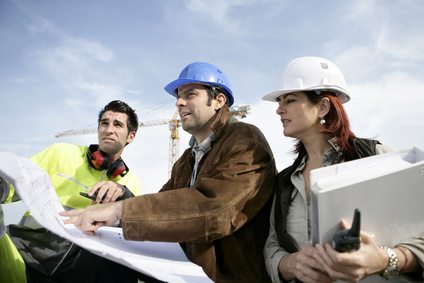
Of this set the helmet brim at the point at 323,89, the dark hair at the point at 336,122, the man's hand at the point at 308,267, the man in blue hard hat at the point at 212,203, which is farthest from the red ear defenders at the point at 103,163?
the man's hand at the point at 308,267

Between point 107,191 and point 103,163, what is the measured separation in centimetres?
162

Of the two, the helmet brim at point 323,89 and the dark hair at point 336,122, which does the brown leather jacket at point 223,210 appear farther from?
the dark hair at point 336,122

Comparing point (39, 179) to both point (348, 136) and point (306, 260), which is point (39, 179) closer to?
point (306, 260)

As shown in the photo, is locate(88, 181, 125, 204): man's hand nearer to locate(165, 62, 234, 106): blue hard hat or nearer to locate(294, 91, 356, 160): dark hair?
locate(165, 62, 234, 106): blue hard hat

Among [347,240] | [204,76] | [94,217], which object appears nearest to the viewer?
[347,240]

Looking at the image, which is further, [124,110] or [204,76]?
[124,110]

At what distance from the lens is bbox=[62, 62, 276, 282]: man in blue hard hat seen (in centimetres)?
199

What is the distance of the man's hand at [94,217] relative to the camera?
1.95 meters

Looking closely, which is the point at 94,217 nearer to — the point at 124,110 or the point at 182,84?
the point at 182,84

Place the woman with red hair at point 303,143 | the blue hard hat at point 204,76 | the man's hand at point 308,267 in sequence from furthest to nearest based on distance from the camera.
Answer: the blue hard hat at point 204,76 < the woman with red hair at point 303,143 < the man's hand at point 308,267

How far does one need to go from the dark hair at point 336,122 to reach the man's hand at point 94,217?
1686 millimetres

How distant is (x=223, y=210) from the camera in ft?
6.88

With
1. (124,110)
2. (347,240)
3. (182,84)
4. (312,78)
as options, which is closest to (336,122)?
(312,78)

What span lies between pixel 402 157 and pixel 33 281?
352 cm
